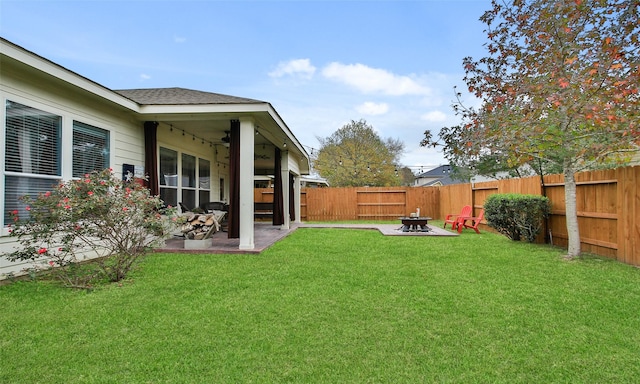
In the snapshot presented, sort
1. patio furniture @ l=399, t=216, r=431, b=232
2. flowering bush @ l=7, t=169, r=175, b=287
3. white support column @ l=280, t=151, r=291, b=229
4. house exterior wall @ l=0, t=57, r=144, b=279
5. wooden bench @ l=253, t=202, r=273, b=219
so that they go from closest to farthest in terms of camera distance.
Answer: flowering bush @ l=7, t=169, r=175, b=287
house exterior wall @ l=0, t=57, r=144, b=279
patio furniture @ l=399, t=216, r=431, b=232
white support column @ l=280, t=151, r=291, b=229
wooden bench @ l=253, t=202, r=273, b=219

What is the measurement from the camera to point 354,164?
2531 cm

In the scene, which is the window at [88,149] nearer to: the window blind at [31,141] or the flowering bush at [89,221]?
the window blind at [31,141]

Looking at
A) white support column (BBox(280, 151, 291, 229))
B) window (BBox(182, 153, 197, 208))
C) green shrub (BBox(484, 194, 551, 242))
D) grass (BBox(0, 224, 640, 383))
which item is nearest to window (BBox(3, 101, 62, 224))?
grass (BBox(0, 224, 640, 383))

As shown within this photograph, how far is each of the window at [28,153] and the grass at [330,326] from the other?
121 centimetres

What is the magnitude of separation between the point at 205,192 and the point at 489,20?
826cm

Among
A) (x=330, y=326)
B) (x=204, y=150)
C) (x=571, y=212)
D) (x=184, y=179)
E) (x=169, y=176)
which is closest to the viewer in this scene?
(x=330, y=326)

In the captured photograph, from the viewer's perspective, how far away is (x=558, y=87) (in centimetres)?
520

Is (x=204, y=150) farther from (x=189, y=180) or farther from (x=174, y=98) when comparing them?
(x=174, y=98)

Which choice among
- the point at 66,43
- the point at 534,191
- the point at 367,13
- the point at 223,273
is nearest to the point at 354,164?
the point at 367,13

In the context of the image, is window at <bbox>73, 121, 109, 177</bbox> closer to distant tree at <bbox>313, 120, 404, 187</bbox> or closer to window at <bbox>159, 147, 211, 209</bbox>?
window at <bbox>159, 147, 211, 209</bbox>

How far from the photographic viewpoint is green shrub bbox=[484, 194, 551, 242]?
280 inches

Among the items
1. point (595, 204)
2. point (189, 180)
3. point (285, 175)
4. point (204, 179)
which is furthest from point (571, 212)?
point (204, 179)

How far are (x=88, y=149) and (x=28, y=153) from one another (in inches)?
41.3

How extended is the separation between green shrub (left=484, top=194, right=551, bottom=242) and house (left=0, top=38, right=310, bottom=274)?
5.28m
